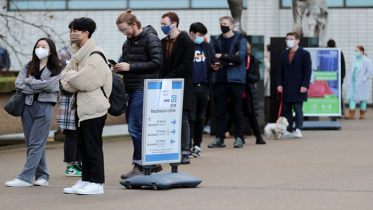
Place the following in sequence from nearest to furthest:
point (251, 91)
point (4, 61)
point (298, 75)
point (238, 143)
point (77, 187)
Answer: point (77, 187) < point (238, 143) < point (251, 91) < point (298, 75) < point (4, 61)

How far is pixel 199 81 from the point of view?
12258mm

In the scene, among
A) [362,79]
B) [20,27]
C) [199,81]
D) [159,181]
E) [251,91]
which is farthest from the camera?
[362,79]

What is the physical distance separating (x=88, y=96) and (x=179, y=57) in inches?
114

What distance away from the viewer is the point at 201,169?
427 inches

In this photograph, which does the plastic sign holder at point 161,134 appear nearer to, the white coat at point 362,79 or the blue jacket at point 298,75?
the blue jacket at point 298,75

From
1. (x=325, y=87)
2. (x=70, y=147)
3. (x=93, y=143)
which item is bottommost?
(x=70, y=147)

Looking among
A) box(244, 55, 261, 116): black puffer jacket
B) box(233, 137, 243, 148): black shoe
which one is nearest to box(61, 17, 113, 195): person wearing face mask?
box(233, 137, 243, 148): black shoe

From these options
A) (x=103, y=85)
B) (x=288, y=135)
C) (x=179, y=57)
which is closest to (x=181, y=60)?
(x=179, y=57)

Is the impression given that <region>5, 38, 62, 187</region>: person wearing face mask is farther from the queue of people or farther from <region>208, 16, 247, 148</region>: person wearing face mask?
<region>208, 16, 247, 148</region>: person wearing face mask

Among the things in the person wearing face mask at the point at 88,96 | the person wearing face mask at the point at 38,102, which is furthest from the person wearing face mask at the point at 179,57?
the person wearing face mask at the point at 88,96

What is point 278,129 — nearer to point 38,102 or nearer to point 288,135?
point 288,135

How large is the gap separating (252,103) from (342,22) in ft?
44.7

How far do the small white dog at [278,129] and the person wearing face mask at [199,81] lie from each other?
3.36m

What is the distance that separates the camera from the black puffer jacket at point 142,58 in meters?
9.65
